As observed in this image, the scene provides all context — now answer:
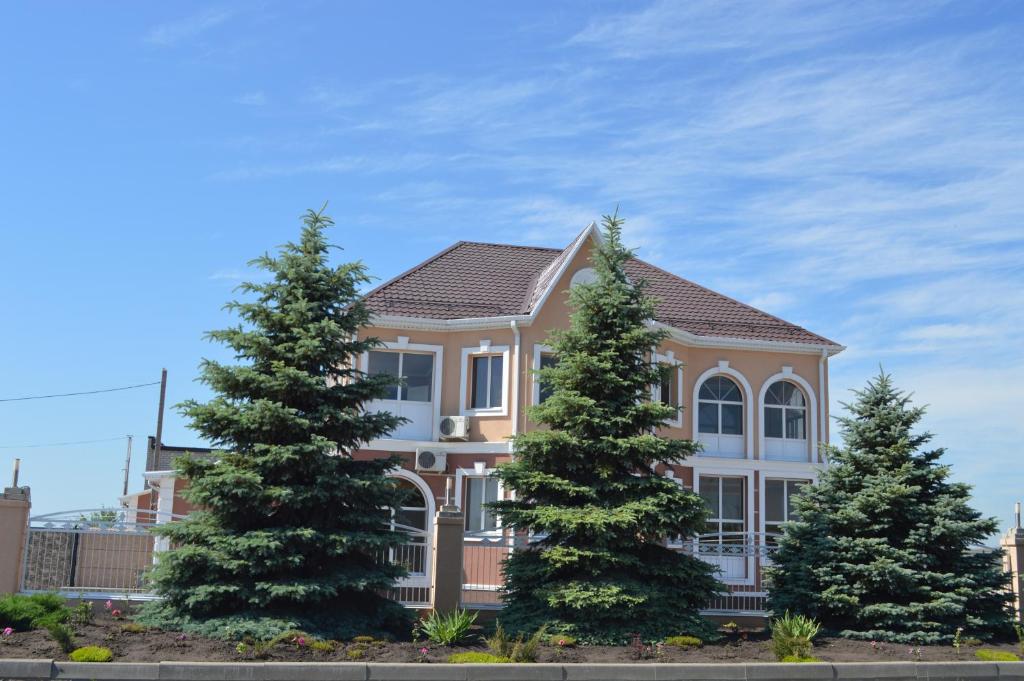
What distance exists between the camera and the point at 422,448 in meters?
23.5

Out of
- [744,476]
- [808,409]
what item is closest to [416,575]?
[744,476]

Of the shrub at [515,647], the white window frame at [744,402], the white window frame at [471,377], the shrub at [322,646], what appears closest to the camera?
the shrub at [322,646]

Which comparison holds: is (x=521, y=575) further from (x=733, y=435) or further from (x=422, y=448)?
(x=733, y=435)

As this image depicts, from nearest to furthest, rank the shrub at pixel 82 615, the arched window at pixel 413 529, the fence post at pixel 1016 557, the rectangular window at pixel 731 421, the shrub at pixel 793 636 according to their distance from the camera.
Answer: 1. the shrub at pixel 82 615
2. the shrub at pixel 793 636
3. the arched window at pixel 413 529
4. the fence post at pixel 1016 557
5. the rectangular window at pixel 731 421

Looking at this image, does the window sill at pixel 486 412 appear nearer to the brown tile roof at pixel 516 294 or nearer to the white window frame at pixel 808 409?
the brown tile roof at pixel 516 294

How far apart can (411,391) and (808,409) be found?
33.9 ft

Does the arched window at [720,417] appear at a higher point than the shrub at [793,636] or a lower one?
higher

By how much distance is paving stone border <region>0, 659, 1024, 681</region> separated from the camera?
11930 millimetres

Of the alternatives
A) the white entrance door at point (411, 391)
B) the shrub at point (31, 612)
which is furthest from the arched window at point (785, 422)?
the shrub at point (31, 612)

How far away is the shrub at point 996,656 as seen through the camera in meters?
14.6

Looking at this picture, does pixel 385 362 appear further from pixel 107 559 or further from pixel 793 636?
pixel 793 636

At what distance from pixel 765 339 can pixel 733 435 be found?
2.59 m

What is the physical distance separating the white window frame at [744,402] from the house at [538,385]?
0.09ft

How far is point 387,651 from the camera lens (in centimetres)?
1330
